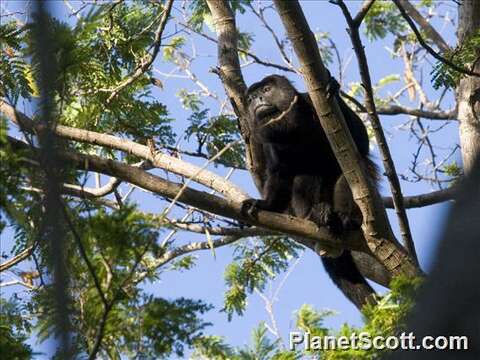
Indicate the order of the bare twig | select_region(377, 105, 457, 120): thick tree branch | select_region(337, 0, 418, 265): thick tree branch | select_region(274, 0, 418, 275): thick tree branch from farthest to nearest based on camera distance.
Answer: select_region(377, 105, 457, 120): thick tree branch < the bare twig < select_region(337, 0, 418, 265): thick tree branch < select_region(274, 0, 418, 275): thick tree branch

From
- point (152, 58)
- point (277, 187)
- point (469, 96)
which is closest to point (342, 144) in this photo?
point (152, 58)

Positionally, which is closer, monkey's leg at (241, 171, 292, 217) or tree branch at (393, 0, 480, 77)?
tree branch at (393, 0, 480, 77)

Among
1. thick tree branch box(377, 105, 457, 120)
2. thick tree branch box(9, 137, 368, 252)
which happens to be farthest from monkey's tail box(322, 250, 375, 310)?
thick tree branch box(377, 105, 457, 120)

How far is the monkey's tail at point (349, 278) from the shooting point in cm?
692

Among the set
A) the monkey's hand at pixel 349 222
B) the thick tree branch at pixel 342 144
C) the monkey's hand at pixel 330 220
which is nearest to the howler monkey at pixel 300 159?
the monkey's hand at pixel 330 220

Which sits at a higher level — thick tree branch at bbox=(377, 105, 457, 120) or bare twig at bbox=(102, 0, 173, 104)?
thick tree branch at bbox=(377, 105, 457, 120)

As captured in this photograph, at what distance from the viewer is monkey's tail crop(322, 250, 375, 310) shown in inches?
272

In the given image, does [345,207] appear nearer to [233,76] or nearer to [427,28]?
[233,76]

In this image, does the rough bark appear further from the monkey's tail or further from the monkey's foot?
the monkey's foot

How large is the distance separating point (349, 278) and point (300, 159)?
1.10 m

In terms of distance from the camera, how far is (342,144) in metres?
5.05

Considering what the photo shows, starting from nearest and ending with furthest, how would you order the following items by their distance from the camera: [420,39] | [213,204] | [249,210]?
[420,39] < [213,204] < [249,210]

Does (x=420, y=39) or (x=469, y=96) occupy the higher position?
(x=469, y=96)

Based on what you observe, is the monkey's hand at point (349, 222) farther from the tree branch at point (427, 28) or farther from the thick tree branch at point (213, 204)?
the tree branch at point (427, 28)
